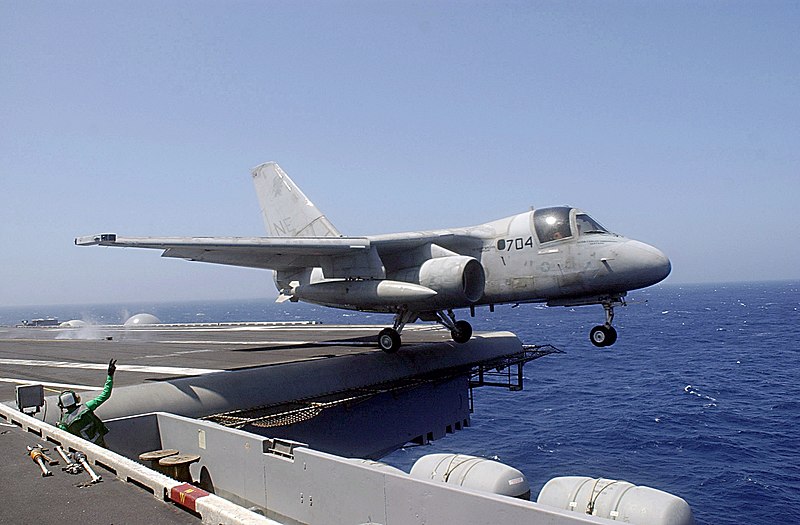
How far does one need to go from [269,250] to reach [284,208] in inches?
318

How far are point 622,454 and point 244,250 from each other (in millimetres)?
22754

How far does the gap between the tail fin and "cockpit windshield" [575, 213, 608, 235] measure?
1002cm

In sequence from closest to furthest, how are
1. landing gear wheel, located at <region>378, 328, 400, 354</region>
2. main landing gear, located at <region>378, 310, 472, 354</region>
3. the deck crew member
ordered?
the deck crew member < main landing gear, located at <region>378, 310, 472, 354</region> < landing gear wheel, located at <region>378, 328, 400, 354</region>

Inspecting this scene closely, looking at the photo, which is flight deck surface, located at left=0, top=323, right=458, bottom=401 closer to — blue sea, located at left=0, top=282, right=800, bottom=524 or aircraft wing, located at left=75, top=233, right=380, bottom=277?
aircraft wing, located at left=75, top=233, right=380, bottom=277

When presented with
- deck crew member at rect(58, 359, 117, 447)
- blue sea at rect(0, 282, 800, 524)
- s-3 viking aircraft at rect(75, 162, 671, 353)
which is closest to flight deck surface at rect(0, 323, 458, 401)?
s-3 viking aircraft at rect(75, 162, 671, 353)

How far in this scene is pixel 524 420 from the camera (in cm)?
4009

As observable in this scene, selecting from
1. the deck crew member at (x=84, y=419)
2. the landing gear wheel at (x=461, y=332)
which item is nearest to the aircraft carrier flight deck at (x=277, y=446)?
the deck crew member at (x=84, y=419)

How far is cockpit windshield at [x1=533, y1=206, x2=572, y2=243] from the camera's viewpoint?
18109 millimetres

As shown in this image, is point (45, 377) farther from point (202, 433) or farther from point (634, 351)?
point (634, 351)

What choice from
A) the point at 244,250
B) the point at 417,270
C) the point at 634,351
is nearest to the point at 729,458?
the point at 417,270

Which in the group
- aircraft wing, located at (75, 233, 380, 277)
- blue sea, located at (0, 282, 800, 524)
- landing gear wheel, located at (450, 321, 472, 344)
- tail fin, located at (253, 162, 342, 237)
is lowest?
blue sea, located at (0, 282, 800, 524)

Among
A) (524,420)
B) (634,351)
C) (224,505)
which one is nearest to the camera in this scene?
(224,505)

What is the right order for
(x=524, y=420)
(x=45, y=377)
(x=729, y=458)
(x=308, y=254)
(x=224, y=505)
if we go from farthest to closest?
(x=524, y=420) → (x=729, y=458) → (x=45, y=377) → (x=308, y=254) → (x=224, y=505)

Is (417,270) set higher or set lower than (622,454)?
higher
